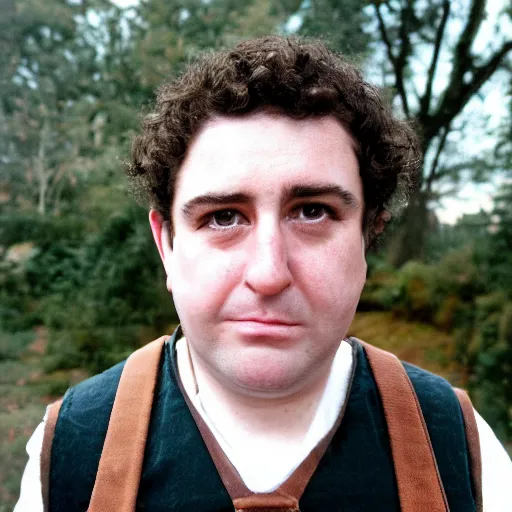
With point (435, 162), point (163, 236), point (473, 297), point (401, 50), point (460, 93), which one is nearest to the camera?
point (163, 236)

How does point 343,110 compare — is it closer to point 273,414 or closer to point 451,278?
point 273,414

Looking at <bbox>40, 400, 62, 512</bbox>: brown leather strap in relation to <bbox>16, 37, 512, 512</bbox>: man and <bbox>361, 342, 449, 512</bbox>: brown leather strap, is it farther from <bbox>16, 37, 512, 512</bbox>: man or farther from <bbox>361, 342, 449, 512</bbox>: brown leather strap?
<bbox>361, 342, 449, 512</bbox>: brown leather strap

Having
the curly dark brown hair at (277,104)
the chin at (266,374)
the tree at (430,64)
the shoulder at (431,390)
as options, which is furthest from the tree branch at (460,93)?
the chin at (266,374)

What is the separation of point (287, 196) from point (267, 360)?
1.23 feet

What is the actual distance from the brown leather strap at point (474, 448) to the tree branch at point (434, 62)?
577 centimetres

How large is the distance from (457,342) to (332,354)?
4.35m

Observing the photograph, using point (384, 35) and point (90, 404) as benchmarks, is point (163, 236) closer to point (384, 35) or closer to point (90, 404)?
point (90, 404)

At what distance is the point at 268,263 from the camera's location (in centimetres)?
102

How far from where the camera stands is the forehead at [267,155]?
1056mm

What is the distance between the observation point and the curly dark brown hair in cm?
113

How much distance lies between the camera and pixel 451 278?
5715mm

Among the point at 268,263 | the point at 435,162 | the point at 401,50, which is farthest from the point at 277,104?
the point at 435,162

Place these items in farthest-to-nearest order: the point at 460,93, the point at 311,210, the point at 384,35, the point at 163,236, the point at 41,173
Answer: the point at 41,173, the point at 460,93, the point at 384,35, the point at 163,236, the point at 311,210

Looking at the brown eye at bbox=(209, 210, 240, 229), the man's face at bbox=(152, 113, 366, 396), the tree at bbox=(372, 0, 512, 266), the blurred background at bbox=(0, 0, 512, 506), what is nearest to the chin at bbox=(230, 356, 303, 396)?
the man's face at bbox=(152, 113, 366, 396)
